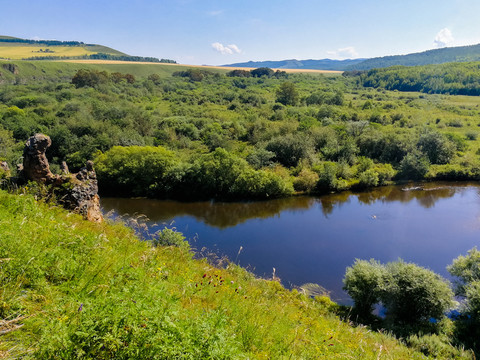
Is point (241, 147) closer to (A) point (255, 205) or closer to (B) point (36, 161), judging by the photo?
(A) point (255, 205)

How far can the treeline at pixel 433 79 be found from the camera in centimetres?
8981

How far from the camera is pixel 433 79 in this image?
98375mm

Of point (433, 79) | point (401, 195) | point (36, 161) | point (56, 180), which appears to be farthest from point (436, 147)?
point (433, 79)

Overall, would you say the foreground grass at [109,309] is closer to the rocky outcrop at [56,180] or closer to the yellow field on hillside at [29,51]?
the rocky outcrop at [56,180]

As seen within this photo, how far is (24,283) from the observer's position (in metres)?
3.38

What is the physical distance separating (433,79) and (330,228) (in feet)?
328

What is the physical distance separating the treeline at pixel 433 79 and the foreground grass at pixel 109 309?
111456 mm

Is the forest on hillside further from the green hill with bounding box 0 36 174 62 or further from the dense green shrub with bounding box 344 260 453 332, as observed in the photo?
the green hill with bounding box 0 36 174 62

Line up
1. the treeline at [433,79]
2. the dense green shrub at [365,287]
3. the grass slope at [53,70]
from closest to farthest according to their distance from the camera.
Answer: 1. the dense green shrub at [365,287]
2. the treeline at [433,79]
3. the grass slope at [53,70]

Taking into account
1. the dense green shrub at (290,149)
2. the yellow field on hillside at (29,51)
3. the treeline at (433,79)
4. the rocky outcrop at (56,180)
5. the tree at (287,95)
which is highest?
the yellow field on hillside at (29,51)

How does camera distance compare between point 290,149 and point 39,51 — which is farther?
point 39,51

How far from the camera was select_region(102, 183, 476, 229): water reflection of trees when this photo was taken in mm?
29469

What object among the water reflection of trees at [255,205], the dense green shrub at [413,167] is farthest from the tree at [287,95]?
the water reflection of trees at [255,205]

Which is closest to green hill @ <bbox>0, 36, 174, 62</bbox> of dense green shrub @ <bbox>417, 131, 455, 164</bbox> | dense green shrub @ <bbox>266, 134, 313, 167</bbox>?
dense green shrub @ <bbox>266, 134, 313, 167</bbox>
